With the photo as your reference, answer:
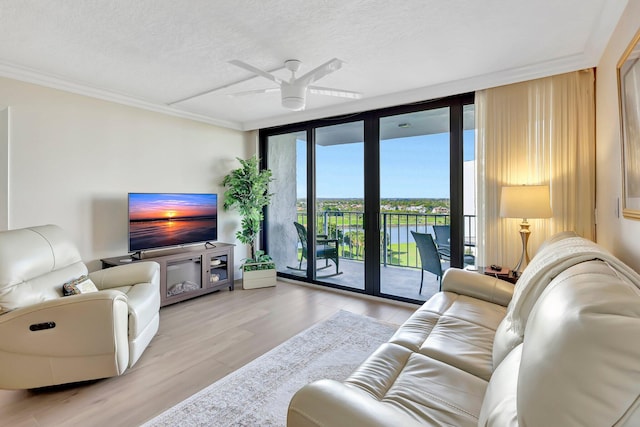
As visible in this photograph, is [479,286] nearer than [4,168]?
Yes

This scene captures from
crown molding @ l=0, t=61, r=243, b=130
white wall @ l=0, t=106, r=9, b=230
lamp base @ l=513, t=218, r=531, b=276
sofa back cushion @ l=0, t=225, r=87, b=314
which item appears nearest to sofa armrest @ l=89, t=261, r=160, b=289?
sofa back cushion @ l=0, t=225, r=87, b=314

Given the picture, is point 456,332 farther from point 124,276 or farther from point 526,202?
point 124,276

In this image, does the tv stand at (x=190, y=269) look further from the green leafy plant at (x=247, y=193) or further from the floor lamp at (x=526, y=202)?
the floor lamp at (x=526, y=202)

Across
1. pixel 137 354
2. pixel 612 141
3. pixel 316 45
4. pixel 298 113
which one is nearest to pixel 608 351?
pixel 612 141

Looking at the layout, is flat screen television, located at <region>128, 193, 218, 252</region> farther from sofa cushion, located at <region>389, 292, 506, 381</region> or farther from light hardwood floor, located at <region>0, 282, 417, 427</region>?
sofa cushion, located at <region>389, 292, 506, 381</region>

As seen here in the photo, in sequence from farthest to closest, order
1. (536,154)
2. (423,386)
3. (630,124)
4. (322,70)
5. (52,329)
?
(536,154)
(322,70)
(52,329)
(630,124)
(423,386)

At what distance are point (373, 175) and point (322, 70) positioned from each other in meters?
1.89

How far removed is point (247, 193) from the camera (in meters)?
4.46

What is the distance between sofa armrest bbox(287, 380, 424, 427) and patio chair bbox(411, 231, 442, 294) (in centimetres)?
263

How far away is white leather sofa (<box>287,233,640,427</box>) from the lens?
2.07 ft

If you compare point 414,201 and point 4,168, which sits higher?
point 4,168

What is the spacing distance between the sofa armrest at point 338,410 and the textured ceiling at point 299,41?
2044mm

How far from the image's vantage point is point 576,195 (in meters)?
2.61

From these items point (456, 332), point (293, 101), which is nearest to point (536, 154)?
point (456, 332)
